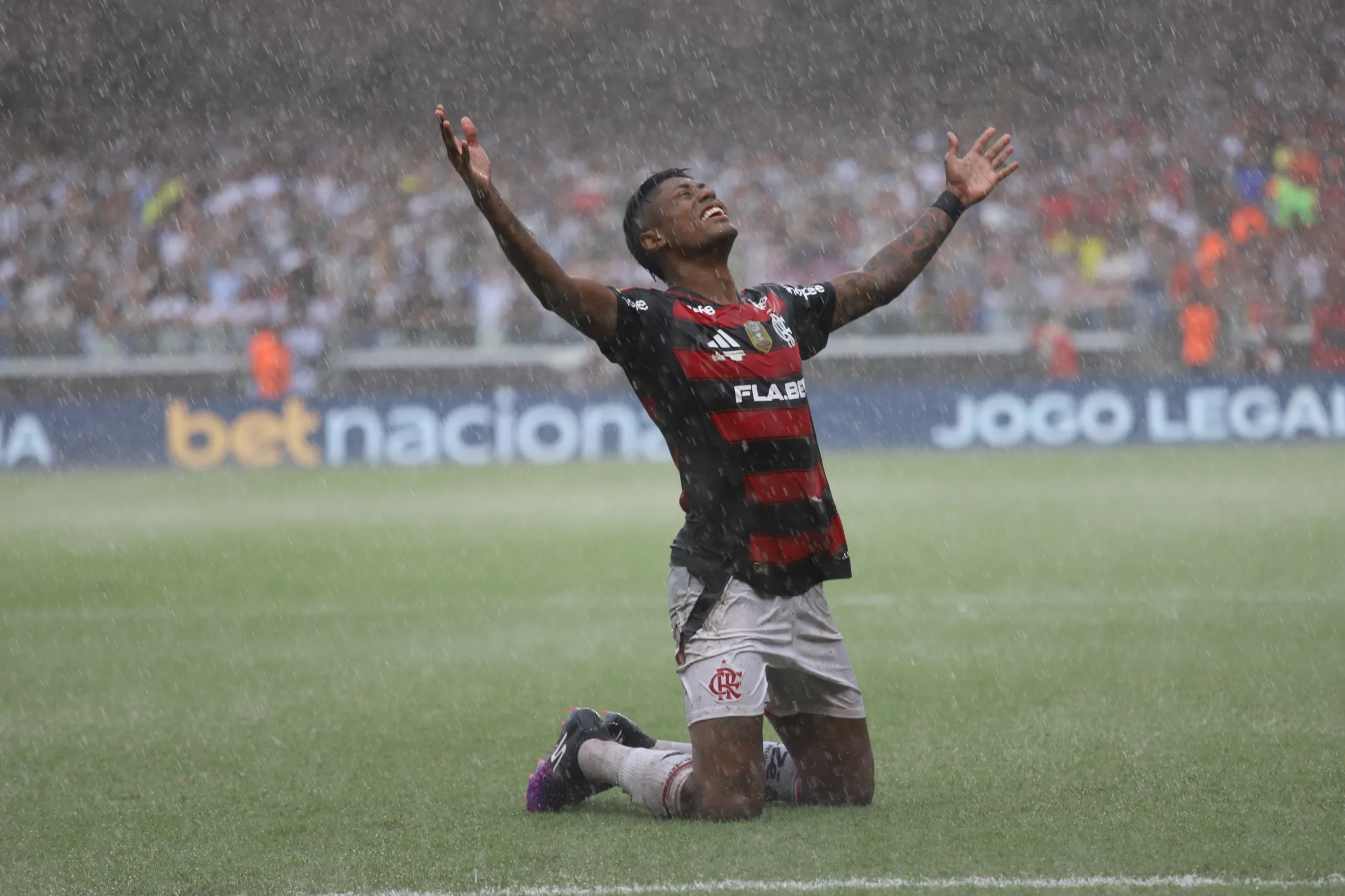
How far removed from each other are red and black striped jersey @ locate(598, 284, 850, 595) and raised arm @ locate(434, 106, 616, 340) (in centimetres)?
13

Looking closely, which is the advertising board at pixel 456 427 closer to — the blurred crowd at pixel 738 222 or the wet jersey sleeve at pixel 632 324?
the blurred crowd at pixel 738 222

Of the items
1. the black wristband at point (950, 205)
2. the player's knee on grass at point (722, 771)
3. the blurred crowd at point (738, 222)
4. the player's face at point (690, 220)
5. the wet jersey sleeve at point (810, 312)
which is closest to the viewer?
the player's knee on grass at point (722, 771)

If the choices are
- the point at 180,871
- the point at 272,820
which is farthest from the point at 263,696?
the point at 180,871

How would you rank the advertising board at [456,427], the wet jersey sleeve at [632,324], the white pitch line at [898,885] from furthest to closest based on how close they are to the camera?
the advertising board at [456,427]
the wet jersey sleeve at [632,324]
the white pitch line at [898,885]

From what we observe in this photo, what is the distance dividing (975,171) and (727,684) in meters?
1.93

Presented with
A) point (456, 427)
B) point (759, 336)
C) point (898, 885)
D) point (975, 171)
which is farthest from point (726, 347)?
point (456, 427)

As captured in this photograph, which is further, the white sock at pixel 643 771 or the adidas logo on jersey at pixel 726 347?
the adidas logo on jersey at pixel 726 347

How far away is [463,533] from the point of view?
12125 millimetres

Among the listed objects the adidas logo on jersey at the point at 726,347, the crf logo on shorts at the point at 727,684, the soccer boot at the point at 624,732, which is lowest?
the soccer boot at the point at 624,732

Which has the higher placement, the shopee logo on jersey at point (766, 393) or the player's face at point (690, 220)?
the player's face at point (690, 220)

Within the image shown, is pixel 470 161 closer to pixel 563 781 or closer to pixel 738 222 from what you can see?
pixel 563 781

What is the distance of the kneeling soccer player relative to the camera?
437cm

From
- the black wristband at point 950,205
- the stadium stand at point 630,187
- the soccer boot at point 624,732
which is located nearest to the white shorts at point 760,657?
the soccer boot at point 624,732

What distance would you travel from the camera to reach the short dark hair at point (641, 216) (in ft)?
15.3
